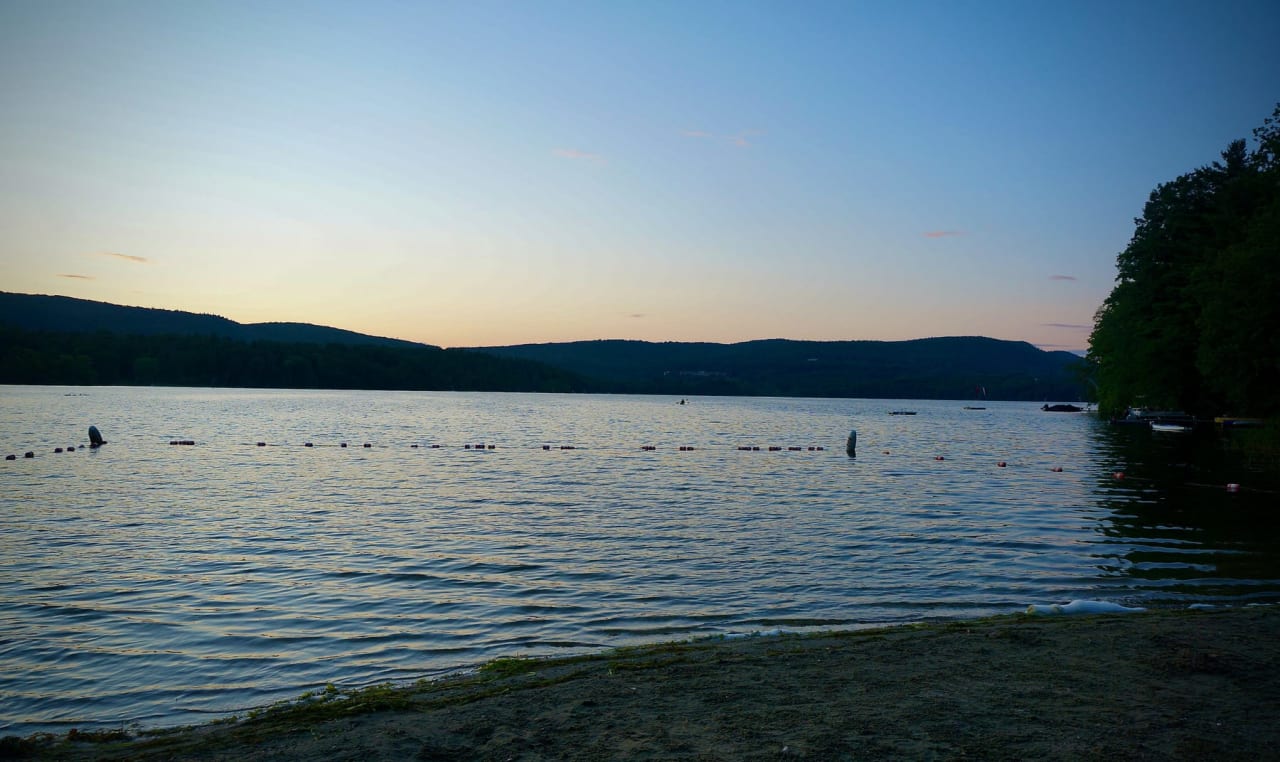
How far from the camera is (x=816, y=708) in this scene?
24.5ft

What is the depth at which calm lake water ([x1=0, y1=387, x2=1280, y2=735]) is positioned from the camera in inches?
434

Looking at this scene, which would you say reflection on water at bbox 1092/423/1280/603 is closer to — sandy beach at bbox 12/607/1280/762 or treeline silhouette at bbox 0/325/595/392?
sandy beach at bbox 12/607/1280/762

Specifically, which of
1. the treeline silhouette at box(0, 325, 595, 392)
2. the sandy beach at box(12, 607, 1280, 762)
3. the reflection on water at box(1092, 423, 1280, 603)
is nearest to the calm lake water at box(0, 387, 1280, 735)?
the reflection on water at box(1092, 423, 1280, 603)

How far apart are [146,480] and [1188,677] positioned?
1361 inches

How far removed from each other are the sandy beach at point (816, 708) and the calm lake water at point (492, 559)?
1.73m

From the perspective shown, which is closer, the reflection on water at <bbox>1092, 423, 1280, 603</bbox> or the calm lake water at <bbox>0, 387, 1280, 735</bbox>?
the calm lake water at <bbox>0, 387, 1280, 735</bbox>

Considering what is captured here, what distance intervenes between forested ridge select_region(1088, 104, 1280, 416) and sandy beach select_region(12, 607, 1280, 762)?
131ft

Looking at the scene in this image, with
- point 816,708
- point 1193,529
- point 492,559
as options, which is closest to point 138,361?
point 492,559

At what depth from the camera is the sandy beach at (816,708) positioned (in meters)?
6.50

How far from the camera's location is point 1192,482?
33.5 m

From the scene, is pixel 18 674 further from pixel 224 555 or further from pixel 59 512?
pixel 59 512

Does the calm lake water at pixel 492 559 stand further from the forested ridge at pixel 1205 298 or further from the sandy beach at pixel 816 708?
the forested ridge at pixel 1205 298

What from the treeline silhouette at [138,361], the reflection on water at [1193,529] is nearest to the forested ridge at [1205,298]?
the reflection on water at [1193,529]

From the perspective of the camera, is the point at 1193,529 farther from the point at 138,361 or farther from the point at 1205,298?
the point at 138,361
